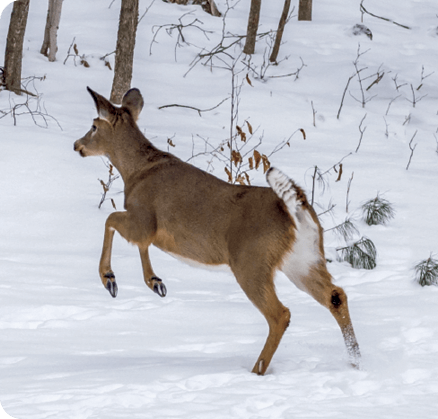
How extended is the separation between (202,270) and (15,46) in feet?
20.0

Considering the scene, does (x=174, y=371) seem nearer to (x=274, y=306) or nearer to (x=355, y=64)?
(x=274, y=306)

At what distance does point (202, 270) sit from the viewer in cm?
746

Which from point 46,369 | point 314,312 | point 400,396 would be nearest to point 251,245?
point 400,396

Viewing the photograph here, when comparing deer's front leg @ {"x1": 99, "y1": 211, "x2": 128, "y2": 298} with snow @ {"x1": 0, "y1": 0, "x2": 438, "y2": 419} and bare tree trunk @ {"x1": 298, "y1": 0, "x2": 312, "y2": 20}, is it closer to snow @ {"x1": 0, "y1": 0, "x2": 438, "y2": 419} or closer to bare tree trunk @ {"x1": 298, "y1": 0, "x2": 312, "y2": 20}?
snow @ {"x1": 0, "y1": 0, "x2": 438, "y2": 419}

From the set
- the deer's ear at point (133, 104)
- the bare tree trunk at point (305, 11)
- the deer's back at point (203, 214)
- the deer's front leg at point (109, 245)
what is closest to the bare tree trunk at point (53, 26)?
the bare tree trunk at point (305, 11)

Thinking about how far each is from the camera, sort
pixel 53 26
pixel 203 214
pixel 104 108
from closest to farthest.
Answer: pixel 203 214 → pixel 104 108 → pixel 53 26

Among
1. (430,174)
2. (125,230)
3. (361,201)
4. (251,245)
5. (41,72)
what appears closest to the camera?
(251,245)

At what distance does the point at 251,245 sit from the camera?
173 inches

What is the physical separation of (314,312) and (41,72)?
8.36 meters

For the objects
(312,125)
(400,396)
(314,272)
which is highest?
(314,272)

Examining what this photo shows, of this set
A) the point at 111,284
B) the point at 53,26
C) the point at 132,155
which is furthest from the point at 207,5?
the point at 111,284

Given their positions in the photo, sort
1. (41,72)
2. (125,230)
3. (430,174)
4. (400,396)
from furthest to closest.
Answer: (41,72) < (430,174) < (125,230) < (400,396)

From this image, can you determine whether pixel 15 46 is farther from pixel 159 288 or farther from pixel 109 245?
pixel 159 288

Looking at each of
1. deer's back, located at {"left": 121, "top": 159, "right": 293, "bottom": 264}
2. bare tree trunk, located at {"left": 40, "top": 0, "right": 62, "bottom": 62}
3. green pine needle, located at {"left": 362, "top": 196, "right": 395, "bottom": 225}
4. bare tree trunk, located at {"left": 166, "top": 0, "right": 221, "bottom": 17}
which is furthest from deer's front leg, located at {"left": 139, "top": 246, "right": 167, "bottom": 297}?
bare tree trunk, located at {"left": 166, "top": 0, "right": 221, "bottom": 17}
